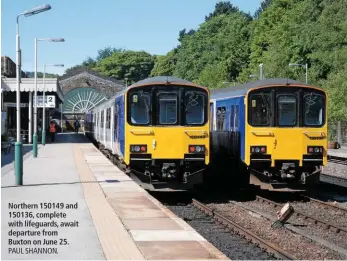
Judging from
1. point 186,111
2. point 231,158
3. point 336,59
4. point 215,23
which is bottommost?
point 231,158

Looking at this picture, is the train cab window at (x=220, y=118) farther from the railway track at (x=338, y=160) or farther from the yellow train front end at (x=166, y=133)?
the railway track at (x=338, y=160)

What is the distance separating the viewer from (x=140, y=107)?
55.5ft

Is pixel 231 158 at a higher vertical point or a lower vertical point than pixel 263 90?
lower

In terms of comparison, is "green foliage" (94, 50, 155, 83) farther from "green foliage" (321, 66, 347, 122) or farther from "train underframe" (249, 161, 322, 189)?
"train underframe" (249, 161, 322, 189)

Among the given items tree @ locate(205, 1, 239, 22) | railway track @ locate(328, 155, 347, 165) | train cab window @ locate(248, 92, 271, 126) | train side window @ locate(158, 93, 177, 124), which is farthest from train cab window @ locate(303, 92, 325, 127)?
tree @ locate(205, 1, 239, 22)

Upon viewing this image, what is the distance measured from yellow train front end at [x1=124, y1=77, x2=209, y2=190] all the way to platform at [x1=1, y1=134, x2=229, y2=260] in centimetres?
78

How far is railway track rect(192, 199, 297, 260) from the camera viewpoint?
35.4ft

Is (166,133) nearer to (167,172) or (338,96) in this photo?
(167,172)

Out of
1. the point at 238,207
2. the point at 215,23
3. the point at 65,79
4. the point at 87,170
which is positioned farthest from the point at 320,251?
the point at 215,23

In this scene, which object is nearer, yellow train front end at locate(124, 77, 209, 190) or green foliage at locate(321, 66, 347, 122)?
yellow train front end at locate(124, 77, 209, 190)

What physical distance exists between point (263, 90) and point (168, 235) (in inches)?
289

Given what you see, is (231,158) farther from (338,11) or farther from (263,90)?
(338,11)

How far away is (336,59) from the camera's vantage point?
48812 mm

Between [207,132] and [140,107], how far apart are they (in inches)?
71.9
